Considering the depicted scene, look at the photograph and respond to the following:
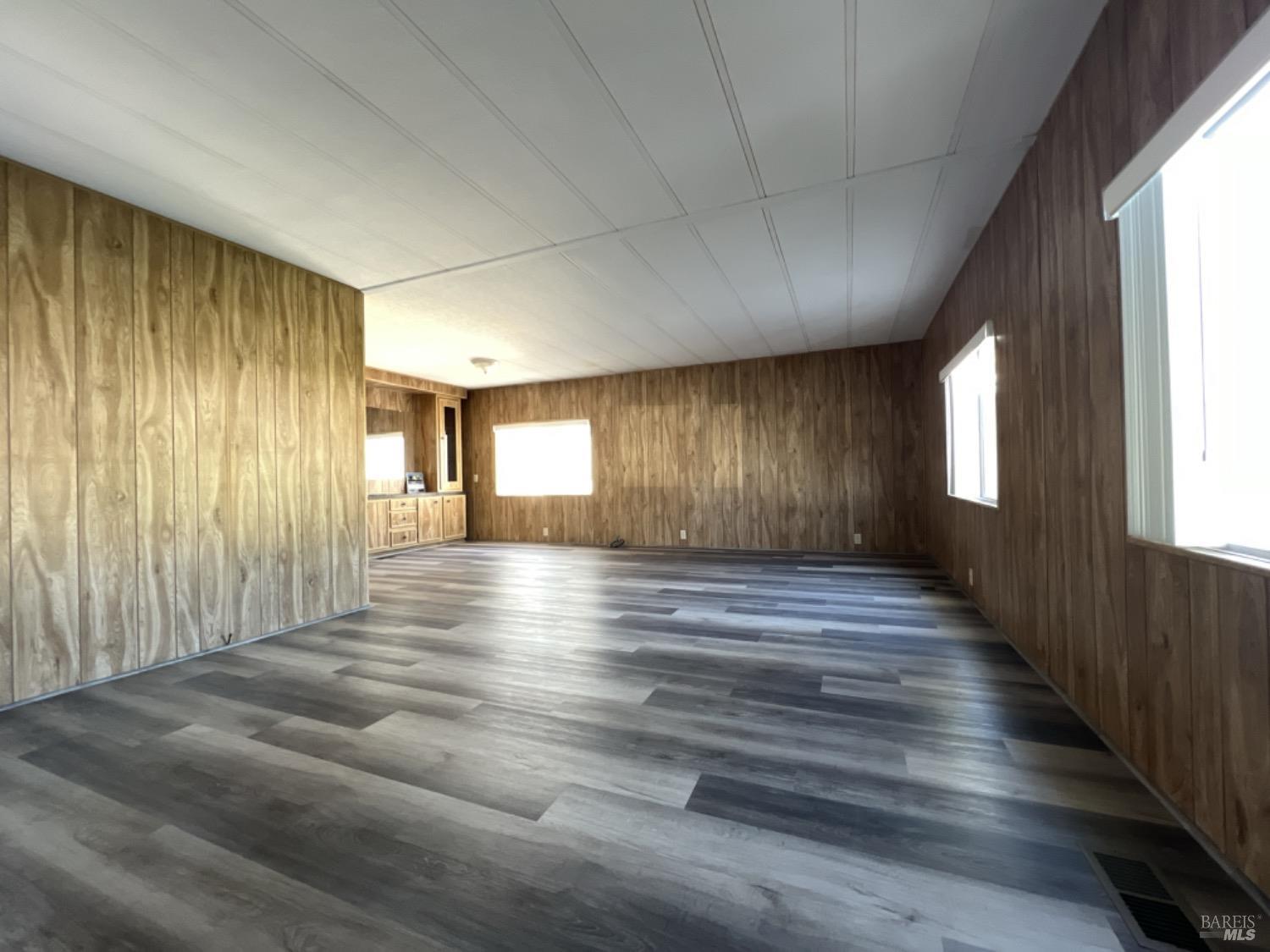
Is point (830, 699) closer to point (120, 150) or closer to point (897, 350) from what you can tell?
point (120, 150)

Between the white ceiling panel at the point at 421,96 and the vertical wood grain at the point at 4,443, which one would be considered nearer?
the white ceiling panel at the point at 421,96

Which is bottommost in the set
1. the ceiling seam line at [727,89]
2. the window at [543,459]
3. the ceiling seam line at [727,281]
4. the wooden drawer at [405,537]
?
the wooden drawer at [405,537]

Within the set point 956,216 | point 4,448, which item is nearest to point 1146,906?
point 956,216

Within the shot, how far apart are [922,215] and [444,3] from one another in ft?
8.69

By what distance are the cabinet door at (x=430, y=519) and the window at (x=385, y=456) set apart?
0.65 meters

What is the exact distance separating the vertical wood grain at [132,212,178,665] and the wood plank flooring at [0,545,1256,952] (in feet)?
0.99

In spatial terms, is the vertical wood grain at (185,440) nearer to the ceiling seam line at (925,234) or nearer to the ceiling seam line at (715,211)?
the ceiling seam line at (715,211)

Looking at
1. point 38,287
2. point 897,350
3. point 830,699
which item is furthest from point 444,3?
point 897,350

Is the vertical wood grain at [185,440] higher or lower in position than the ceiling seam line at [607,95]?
lower

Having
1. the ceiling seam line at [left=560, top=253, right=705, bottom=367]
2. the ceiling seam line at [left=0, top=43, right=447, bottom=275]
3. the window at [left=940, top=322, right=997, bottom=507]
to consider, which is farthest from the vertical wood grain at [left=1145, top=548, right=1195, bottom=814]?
the ceiling seam line at [left=0, top=43, right=447, bottom=275]

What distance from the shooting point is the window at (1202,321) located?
1.16m

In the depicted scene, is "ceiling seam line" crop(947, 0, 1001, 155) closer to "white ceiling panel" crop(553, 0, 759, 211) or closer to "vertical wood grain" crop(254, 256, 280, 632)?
"white ceiling panel" crop(553, 0, 759, 211)

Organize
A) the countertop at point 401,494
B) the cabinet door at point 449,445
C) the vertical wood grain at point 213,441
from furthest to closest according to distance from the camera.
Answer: the cabinet door at point 449,445 < the countertop at point 401,494 < the vertical wood grain at point 213,441

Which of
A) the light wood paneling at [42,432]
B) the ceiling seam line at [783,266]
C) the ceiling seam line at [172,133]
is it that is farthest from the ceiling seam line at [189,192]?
the ceiling seam line at [783,266]
